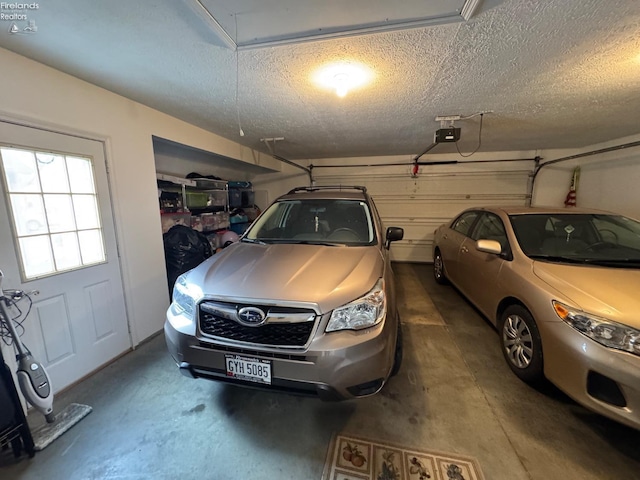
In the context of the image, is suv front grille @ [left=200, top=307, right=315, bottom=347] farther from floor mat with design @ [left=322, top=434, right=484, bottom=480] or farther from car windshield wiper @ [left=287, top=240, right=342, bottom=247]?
car windshield wiper @ [left=287, top=240, right=342, bottom=247]

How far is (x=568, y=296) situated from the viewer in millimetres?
1661

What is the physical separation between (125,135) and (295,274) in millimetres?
2266

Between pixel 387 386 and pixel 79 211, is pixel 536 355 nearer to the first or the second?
pixel 387 386

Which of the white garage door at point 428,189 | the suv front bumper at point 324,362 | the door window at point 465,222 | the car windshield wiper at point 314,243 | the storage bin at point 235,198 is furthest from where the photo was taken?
the white garage door at point 428,189

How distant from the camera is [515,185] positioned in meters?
5.59

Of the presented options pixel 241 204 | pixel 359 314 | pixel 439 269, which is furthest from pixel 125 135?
pixel 439 269

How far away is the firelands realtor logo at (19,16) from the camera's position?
126 centimetres

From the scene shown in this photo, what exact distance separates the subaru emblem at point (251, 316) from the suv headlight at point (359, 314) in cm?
38

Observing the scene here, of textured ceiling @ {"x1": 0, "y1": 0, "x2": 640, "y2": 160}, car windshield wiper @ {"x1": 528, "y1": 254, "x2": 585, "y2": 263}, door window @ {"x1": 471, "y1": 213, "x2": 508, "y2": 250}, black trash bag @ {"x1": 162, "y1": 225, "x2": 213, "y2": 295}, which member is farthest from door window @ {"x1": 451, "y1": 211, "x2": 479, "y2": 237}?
black trash bag @ {"x1": 162, "y1": 225, "x2": 213, "y2": 295}

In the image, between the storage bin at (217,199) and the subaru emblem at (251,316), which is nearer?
the subaru emblem at (251,316)

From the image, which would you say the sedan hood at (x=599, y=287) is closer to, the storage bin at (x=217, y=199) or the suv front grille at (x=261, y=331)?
the suv front grille at (x=261, y=331)

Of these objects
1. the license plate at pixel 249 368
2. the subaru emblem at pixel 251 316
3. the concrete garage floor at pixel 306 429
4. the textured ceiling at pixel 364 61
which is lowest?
the concrete garage floor at pixel 306 429

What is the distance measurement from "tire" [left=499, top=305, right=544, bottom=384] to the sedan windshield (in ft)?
1.75

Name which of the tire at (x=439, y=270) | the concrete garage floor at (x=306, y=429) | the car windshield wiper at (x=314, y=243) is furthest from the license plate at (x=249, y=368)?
the tire at (x=439, y=270)
